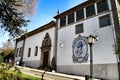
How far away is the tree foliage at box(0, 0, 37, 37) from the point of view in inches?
381

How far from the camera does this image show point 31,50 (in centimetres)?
2209

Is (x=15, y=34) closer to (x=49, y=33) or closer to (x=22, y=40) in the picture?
(x=49, y=33)

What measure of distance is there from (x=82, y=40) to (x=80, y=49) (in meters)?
0.94

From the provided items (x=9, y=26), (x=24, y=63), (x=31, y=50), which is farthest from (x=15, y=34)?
(x=24, y=63)

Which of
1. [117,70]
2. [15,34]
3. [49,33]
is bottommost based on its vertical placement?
[117,70]

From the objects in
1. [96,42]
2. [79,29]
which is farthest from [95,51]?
[79,29]

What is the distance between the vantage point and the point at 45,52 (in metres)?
18.5

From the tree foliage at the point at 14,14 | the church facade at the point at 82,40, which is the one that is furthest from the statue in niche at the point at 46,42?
the tree foliage at the point at 14,14

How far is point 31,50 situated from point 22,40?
570 centimetres

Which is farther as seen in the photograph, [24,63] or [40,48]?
[24,63]

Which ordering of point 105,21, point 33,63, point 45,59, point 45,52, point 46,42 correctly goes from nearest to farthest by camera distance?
point 105,21, point 45,59, point 45,52, point 46,42, point 33,63

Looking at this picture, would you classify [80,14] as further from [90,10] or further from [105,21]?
[105,21]

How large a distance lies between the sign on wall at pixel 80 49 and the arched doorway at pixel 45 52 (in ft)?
15.7

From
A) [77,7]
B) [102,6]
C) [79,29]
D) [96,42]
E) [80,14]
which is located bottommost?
[96,42]
